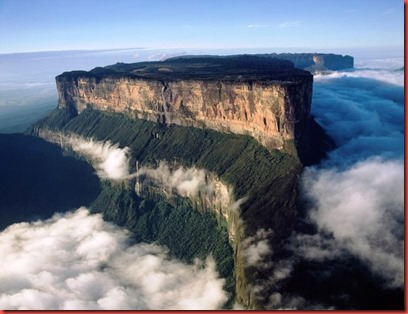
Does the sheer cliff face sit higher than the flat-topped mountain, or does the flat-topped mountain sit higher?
the flat-topped mountain

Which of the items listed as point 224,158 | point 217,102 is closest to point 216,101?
point 217,102

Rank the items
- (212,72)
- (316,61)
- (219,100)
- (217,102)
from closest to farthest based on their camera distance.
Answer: (219,100), (217,102), (212,72), (316,61)

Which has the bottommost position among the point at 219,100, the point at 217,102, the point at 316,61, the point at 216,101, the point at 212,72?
the point at 316,61

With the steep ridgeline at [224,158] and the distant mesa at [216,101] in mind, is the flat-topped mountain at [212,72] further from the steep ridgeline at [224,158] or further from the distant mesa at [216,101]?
the steep ridgeline at [224,158]

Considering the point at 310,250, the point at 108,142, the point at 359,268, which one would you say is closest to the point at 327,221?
the point at 310,250

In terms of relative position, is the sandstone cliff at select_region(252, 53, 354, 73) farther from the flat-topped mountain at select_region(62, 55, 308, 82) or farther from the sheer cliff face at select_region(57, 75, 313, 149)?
the sheer cliff face at select_region(57, 75, 313, 149)

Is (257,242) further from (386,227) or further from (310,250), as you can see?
(386,227)

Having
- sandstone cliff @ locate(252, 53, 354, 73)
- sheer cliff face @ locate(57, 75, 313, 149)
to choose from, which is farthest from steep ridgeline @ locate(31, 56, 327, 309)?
sandstone cliff @ locate(252, 53, 354, 73)

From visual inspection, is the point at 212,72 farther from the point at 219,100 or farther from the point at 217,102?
the point at 219,100
